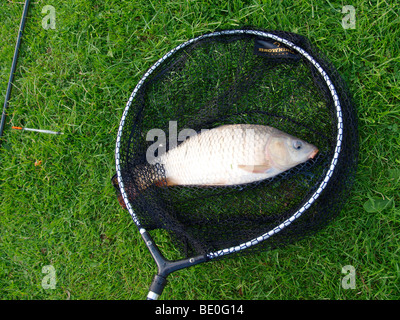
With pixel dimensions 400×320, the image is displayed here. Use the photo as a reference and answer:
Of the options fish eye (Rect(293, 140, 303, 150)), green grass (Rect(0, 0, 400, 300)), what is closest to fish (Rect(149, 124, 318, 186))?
fish eye (Rect(293, 140, 303, 150))

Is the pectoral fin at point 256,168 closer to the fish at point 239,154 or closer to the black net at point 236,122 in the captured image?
the fish at point 239,154

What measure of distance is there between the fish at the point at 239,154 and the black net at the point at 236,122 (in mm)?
98

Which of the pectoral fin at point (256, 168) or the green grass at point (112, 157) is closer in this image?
the pectoral fin at point (256, 168)

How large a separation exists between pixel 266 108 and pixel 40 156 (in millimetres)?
1651

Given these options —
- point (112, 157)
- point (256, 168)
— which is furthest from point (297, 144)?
point (112, 157)

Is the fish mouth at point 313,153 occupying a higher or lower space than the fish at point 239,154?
lower

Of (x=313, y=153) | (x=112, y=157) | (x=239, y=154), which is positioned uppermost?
(x=112, y=157)

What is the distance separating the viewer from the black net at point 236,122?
156 centimetres

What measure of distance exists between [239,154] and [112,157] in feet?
3.18

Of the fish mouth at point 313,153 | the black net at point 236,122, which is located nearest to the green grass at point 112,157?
the black net at point 236,122

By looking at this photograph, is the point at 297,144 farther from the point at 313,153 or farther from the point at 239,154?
the point at 239,154

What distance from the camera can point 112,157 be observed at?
2078mm

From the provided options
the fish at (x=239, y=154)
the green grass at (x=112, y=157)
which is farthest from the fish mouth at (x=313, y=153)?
the green grass at (x=112, y=157)
